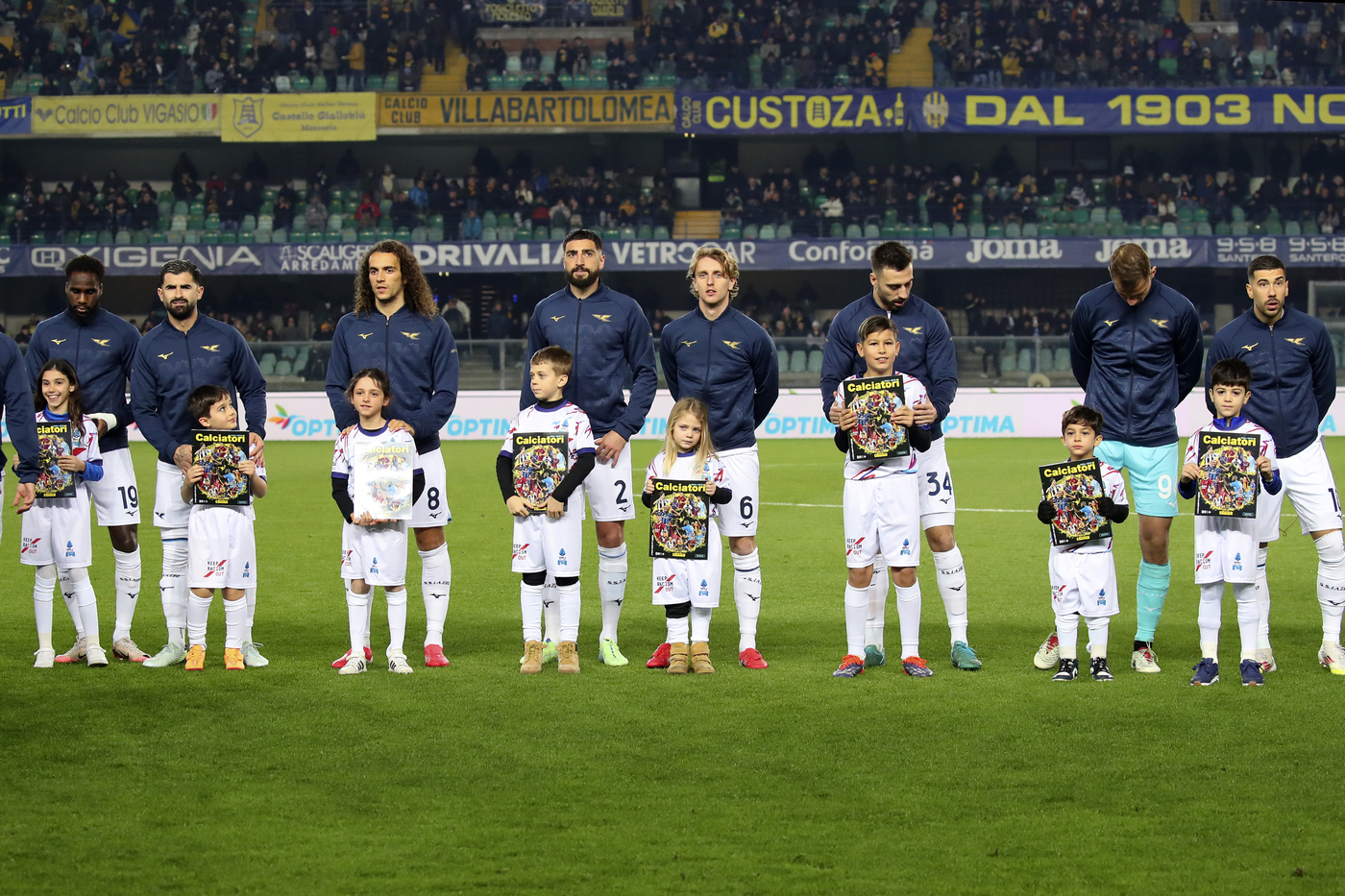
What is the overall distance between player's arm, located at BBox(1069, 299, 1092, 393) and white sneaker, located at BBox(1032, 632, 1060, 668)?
1.32 metres

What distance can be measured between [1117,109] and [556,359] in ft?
101

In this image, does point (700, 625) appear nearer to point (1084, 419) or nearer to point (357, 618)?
point (357, 618)

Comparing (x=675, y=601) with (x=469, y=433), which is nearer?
(x=675, y=601)

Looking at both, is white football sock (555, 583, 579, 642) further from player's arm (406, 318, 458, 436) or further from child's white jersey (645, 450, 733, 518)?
player's arm (406, 318, 458, 436)

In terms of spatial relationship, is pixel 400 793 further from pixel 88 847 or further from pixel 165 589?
pixel 165 589

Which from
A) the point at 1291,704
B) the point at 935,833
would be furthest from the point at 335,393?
the point at 1291,704

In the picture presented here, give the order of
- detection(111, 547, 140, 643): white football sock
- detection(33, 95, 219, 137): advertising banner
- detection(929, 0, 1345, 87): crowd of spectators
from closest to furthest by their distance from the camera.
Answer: detection(111, 547, 140, 643): white football sock → detection(33, 95, 219, 137): advertising banner → detection(929, 0, 1345, 87): crowd of spectators

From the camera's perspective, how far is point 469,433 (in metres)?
25.9

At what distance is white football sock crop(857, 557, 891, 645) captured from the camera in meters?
7.45

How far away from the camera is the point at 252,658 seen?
741cm

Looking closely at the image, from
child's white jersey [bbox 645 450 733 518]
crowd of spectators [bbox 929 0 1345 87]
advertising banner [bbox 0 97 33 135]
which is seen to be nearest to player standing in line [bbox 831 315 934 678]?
child's white jersey [bbox 645 450 733 518]

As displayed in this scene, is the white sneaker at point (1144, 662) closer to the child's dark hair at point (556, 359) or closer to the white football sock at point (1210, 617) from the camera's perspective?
the white football sock at point (1210, 617)

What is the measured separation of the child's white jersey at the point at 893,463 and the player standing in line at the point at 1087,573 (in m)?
0.68

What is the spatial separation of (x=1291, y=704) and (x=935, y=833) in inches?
102
